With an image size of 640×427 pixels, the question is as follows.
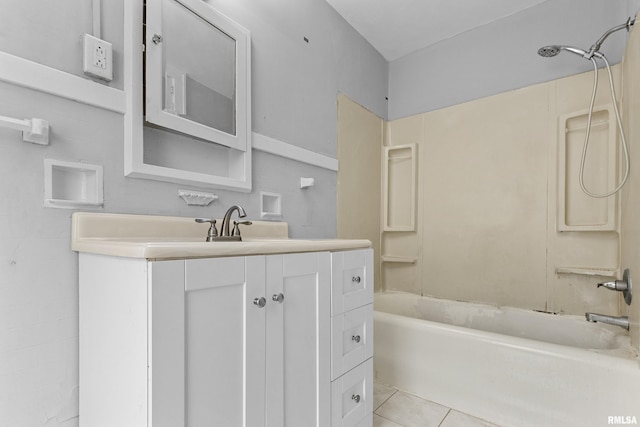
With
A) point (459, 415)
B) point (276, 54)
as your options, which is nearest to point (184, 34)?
point (276, 54)

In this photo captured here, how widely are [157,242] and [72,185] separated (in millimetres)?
413

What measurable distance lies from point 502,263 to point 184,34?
2219 mm

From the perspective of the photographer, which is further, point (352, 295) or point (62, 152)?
point (352, 295)

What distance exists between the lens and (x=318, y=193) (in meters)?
1.89

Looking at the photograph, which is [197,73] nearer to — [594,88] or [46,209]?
[46,209]

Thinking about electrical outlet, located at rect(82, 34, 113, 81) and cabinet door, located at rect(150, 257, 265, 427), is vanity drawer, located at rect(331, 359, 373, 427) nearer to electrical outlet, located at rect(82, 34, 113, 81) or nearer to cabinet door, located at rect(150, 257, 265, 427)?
cabinet door, located at rect(150, 257, 265, 427)

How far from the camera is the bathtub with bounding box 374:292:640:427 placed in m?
1.25

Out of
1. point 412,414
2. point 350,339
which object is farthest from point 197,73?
point 412,414

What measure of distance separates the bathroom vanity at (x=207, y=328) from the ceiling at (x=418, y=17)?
168 cm

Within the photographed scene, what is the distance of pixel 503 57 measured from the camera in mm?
2160

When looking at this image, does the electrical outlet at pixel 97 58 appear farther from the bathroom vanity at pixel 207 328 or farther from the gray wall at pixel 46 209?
the bathroom vanity at pixel 207 328

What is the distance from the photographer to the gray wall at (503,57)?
187cm

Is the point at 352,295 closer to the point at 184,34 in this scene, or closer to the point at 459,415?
the point at 459,415

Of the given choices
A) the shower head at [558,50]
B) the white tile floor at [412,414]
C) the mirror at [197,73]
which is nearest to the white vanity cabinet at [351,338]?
the white tile floor at [412,414]
